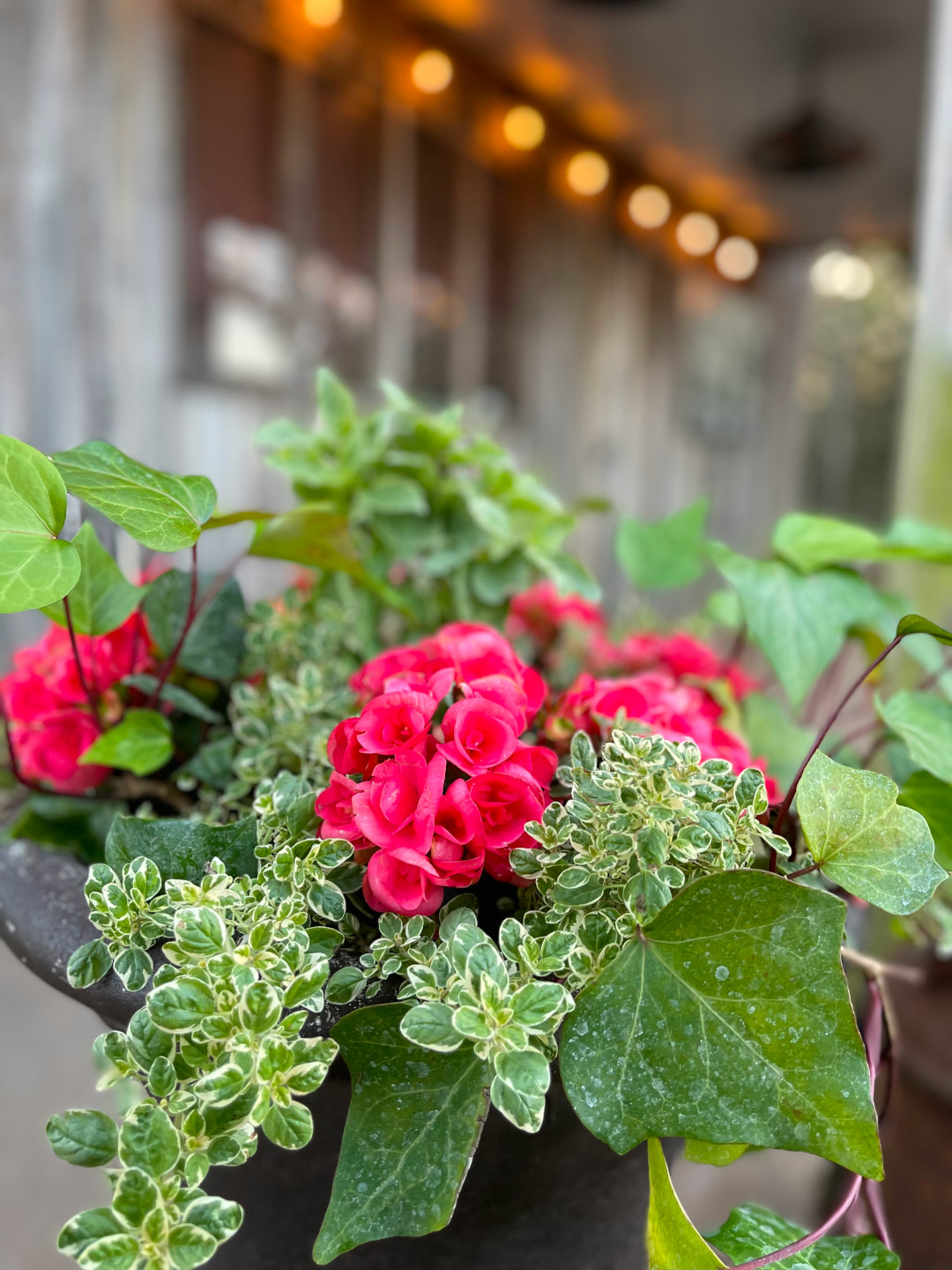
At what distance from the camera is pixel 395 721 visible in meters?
0.36

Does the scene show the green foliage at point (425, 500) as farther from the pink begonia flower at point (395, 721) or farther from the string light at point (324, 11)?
the string light at point (324, 11)

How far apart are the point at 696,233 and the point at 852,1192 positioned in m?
5.93

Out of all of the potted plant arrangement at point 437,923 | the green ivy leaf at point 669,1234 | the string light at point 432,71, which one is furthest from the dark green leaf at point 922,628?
the string light at point 432,71

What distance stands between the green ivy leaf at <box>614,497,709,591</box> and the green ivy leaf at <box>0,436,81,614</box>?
41 cm

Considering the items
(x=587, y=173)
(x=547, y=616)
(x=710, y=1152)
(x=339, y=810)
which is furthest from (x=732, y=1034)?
(x=587, y=173)

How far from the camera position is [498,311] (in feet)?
12.9

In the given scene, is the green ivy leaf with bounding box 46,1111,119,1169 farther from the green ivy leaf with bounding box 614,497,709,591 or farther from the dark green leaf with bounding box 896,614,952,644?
the green ivy leaf with bounding box 614,497,709,591

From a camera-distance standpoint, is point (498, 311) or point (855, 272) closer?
point (498, 311)

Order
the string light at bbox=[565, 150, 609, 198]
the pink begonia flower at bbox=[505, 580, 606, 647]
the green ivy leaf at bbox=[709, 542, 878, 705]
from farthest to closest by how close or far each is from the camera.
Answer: the string light at bbox=[565, 150, 609, 198] < the pink begonia flower at bbox=[505, 580, 606, 647] < the green ivy leaf at bbox=[709, 542, 878, 705]

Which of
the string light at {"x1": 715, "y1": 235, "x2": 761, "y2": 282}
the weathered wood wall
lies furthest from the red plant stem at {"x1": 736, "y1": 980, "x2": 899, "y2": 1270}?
the string light at {"x1": 715, "y1": 235, "x2": 761, "y2": 282}

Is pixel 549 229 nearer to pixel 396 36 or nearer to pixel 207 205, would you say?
pixel 396 36

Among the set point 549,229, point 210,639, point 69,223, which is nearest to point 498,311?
point 549,229

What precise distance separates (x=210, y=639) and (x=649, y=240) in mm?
5127

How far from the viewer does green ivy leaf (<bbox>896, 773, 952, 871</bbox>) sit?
412 mm
